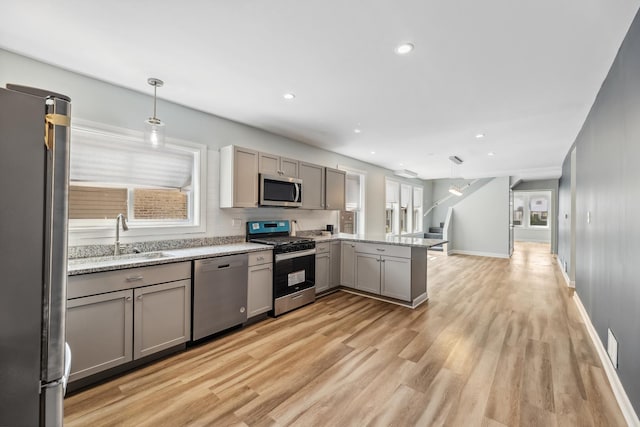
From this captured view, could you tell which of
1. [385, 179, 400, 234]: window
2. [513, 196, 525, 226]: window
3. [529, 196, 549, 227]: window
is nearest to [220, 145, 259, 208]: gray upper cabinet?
[385, 179, 400, 234]: window

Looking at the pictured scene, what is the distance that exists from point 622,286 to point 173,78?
3.98 meters

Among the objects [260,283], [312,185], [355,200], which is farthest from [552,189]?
[260,283]

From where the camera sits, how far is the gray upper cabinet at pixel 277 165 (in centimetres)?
364

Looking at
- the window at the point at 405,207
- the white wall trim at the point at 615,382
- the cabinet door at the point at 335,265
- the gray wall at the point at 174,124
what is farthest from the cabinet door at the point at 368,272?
the window at the point at 405,207

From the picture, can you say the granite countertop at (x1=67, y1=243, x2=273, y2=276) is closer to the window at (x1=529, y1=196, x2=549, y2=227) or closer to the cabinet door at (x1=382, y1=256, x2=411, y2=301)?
the cabinet door at (x1=382, y1=256, x2=411, y2=301)

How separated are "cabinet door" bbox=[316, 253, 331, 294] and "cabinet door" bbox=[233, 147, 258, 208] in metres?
1.32

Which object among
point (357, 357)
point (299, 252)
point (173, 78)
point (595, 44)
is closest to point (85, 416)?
point (357, 357)

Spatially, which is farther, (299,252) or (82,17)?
(299,252)

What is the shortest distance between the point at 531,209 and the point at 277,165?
39.0ft

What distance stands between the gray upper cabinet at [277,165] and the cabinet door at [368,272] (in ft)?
5.35

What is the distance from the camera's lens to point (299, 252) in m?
3.72

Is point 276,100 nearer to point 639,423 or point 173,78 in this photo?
point 173,78

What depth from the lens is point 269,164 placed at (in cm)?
372

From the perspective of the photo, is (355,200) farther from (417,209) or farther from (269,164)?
(417,209)
